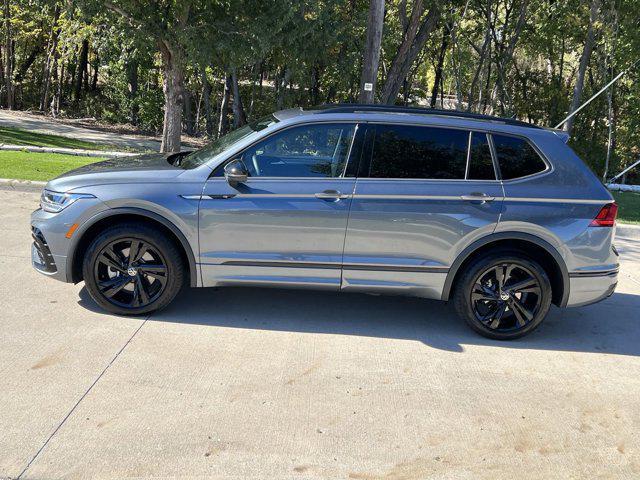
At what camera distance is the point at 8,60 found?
963 inches

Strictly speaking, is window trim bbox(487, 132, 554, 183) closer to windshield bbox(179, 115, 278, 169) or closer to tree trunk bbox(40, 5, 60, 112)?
windshield bbox(179, 115, 278, 169)

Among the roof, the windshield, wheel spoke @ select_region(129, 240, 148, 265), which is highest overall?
the roof

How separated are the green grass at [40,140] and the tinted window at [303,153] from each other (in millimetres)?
12771

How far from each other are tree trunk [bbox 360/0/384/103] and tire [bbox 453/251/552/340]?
21.4 ft

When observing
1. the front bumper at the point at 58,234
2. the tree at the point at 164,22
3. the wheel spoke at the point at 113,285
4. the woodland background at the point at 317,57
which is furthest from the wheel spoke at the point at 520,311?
the tree at the point at 164,22

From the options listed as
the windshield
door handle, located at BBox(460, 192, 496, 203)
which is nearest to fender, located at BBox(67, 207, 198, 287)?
the windshield

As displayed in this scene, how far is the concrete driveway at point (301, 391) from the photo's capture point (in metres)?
3.28

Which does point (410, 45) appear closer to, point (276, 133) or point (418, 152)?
point (418, 152)

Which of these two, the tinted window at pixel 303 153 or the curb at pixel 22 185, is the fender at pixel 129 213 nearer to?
the tinted window at pixel 303 153

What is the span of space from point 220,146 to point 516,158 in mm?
2481

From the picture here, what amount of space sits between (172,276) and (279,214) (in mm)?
1017

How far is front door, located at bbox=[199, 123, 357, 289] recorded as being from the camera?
185 inches

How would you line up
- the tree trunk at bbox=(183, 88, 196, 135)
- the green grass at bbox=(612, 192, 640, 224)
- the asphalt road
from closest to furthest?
1. the green grass at bbox=(612, 192, 640, 224)
2. the asphalt road
3. the tree trunk at bbox=(183, 88, 196, 135)

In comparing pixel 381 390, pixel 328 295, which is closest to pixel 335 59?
pixel 328 295
